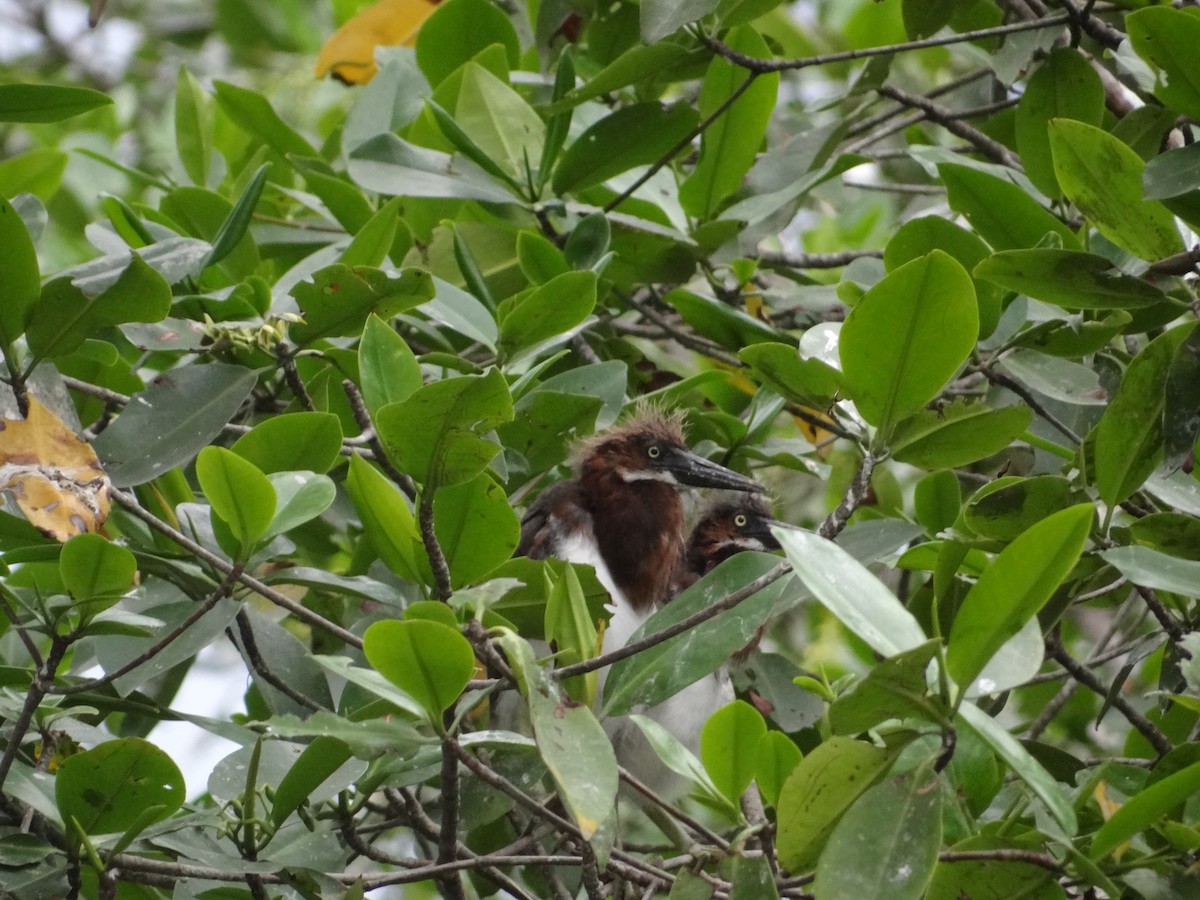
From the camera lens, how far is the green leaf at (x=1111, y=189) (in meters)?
1.82

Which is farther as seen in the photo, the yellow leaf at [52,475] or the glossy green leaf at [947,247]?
the glossy green leaf at [947,247]

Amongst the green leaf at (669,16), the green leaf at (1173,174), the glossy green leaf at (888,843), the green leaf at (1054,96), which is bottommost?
the glossy green leaf at (888,843)

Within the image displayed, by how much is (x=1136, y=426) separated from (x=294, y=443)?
1173 millimetres

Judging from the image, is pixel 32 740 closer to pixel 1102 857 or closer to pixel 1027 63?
pixel 1102 857

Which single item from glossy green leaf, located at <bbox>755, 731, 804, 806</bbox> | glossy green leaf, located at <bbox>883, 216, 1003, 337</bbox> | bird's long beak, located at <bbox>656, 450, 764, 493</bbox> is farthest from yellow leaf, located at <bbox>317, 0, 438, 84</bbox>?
glossy green leaf, located at <bbox>755, 731, 804, 806</bbox>

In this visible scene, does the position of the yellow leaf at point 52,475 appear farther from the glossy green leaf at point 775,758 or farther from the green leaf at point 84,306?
the glossy green leaf at point 775,758

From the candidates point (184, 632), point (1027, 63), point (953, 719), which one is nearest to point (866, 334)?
point (953, 719)

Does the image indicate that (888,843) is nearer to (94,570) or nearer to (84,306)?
(94,570)

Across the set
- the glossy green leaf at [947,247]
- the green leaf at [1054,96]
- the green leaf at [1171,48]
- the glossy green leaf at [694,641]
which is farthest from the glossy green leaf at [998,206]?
the glossy green leaf at [694,641]

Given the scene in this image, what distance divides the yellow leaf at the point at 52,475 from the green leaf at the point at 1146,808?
1.34 m

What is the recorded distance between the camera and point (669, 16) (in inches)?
85.4

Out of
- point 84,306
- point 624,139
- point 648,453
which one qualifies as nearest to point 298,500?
point 84,306

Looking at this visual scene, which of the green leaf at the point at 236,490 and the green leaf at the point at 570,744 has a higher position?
the green leaf at the point at 236,490

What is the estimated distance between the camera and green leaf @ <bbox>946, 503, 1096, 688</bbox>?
4.18 feet
